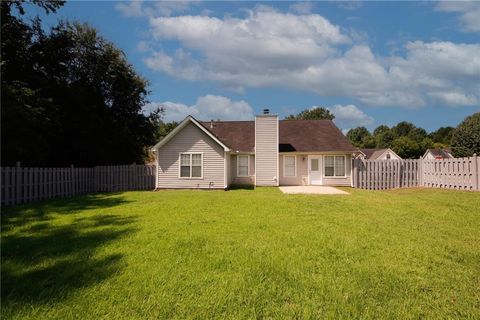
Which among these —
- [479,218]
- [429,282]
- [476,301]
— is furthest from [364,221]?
[476,301]

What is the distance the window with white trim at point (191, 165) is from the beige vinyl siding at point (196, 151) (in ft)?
0.78

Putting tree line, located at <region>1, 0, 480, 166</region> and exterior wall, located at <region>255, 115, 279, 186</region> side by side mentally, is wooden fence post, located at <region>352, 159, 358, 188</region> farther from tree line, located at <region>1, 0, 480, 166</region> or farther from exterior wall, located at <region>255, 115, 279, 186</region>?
tree line, located at <region>1, 0, 480, 166</region>

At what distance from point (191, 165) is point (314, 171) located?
8.97m

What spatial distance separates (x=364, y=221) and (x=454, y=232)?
2.10 metres

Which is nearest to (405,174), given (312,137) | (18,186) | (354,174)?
(354,174)

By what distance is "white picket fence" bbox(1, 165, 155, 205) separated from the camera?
13391 millimetres

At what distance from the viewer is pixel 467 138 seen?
4103 centimetres

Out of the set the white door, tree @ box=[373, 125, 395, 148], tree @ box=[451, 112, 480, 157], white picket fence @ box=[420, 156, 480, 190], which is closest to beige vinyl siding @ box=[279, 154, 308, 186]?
the white door

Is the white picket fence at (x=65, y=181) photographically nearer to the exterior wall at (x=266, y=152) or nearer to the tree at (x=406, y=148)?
the exterior wall at (x=266, y=152)

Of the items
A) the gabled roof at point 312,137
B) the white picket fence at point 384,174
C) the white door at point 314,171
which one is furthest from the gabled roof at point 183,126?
the white picket fence at point 384,174

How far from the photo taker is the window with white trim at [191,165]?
21.1 m

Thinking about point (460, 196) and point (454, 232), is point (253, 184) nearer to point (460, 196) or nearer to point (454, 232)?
point (460, 196)

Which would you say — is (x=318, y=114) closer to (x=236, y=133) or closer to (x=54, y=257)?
(x=236, y=133)

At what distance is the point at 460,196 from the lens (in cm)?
1438
